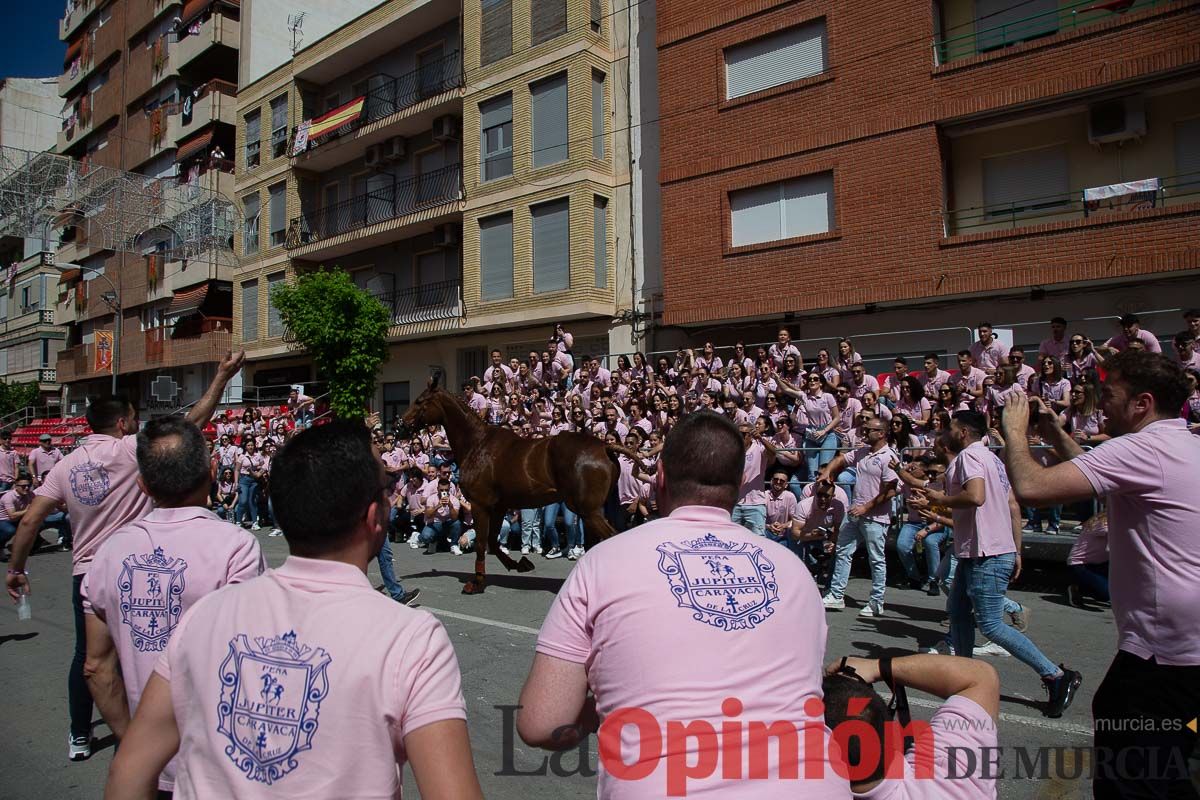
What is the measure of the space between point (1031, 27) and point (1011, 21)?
0.40 metres

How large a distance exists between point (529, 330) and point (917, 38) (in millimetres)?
11966

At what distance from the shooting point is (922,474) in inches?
318

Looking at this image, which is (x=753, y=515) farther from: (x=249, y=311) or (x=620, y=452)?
(x=249, y=311)

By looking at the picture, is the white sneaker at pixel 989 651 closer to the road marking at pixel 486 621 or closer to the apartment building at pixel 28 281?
the road marking at pixel 486 621

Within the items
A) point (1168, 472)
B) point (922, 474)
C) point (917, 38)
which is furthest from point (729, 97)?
point (1168, 472)

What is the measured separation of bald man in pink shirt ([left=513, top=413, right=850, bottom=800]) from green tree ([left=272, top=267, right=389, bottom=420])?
21933mm

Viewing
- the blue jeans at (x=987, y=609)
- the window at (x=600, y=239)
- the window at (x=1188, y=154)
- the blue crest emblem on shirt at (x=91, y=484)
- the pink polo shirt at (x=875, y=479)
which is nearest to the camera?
the blue crest emblem on shirt at (x=91, y=484)

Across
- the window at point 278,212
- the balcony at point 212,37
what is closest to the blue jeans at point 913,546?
the window at point 278,212

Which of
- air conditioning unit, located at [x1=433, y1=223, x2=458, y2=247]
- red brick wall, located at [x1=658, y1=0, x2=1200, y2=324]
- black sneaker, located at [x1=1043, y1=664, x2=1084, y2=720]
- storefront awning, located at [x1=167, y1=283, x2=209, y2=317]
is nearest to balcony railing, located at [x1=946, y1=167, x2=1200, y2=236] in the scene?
red brick wall, located at [x1=658, y1=0, x2=1200, y2=324]

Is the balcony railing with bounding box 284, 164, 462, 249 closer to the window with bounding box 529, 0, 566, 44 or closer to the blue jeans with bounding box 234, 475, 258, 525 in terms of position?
the window with bounding box 529, 0, 566, 44

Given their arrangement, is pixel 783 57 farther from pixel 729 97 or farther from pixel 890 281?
pixel 890 281

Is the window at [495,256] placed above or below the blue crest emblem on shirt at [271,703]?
above

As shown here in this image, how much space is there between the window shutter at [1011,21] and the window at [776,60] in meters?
3.13

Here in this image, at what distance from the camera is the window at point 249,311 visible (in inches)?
1248
